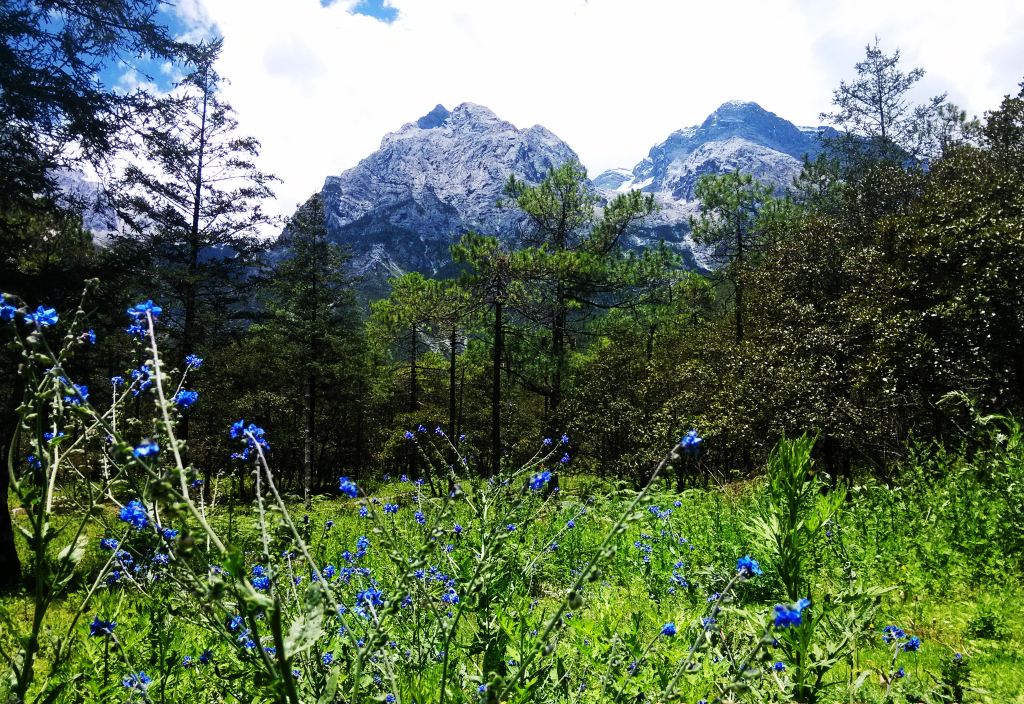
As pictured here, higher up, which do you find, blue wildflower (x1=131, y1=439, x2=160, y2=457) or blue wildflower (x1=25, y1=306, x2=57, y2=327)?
blue wildflower (x1=25, y1=306, x2=57, y2=327)

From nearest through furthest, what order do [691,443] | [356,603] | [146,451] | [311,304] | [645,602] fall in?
[146,451] → [691,443] → [356,603] → [645,602] → [311,304]

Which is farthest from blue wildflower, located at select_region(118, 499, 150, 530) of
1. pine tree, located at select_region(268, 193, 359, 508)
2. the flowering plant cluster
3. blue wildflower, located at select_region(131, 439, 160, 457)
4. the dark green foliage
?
pine tree, located at select_region(268, 193, 359, 508)

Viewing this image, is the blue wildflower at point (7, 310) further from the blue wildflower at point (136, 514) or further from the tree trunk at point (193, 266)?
the tree trunk at point (193, 266)

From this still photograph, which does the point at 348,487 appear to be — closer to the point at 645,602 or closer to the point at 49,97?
the point at 645,602

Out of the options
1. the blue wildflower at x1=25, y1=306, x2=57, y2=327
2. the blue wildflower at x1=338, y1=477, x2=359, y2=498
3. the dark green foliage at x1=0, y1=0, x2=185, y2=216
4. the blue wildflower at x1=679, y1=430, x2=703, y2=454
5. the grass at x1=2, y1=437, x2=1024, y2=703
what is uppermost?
the dark green foliage at x1=0, y1=0, x2=185, y2=216

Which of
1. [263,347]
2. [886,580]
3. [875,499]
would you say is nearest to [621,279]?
[875,499]

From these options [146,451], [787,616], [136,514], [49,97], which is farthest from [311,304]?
[787,616]

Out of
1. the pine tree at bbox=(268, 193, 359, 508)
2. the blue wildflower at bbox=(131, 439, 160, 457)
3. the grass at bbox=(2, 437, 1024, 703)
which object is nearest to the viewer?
the blue wildflower at bbox=(131, 439, 160, 457)

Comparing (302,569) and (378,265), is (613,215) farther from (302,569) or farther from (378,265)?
(378,265)

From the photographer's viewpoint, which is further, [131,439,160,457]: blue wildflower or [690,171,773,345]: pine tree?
[690,171,773,345]: pine tree

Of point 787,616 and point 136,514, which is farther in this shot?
point 136,514

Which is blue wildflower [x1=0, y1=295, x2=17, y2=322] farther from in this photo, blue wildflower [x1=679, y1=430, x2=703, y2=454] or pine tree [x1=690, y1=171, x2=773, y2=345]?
pine tree [x1=690, y1=171, x2=773, y2=345]

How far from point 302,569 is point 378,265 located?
17134 cm

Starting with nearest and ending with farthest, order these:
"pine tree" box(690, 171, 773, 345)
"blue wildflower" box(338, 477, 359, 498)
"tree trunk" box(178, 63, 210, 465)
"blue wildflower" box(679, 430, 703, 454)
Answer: "blue wildflower" box(679, 430, 703, 454) → "blue wildflower" box(338, 477, 359, 498) → "tree trunk" box(178, 63, 210, 465) → "pine tree" box(690, 171, 773, 345)
